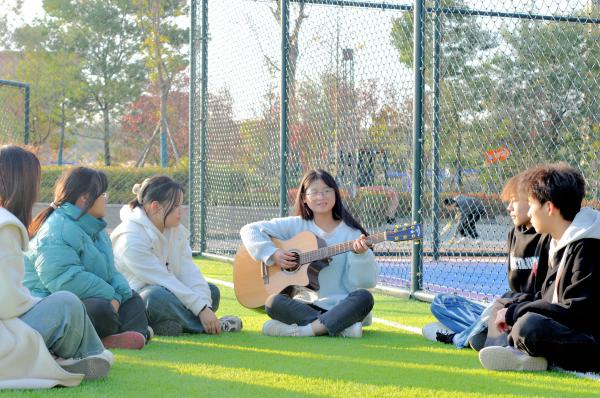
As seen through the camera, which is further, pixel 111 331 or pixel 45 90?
pixel 45 90

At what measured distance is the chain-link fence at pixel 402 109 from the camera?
27.8ft

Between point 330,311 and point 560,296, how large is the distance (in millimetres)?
1542

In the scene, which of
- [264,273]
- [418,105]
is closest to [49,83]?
[418,105]

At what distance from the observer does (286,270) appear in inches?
230

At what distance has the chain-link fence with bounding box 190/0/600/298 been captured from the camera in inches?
333

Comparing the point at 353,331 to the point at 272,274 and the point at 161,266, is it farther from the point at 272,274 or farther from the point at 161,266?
the point at 161,266

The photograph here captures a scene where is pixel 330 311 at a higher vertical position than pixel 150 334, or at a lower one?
higher

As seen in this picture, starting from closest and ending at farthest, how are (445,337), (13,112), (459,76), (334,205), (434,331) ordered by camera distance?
(445,337)
(434,331)
(334,205)
(459,76)
(13,112)

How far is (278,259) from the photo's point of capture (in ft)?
19.1

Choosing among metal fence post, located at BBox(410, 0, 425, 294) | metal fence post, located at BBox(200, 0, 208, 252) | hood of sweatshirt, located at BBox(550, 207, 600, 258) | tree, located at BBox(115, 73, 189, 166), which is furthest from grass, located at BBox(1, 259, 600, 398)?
tree, located at BBox(115, 73, 189, 166)

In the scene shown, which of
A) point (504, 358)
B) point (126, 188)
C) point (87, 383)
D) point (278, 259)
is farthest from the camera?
point (126, 188)

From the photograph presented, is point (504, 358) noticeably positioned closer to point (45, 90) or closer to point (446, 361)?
point (446, 361)

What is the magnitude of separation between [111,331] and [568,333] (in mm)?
2197

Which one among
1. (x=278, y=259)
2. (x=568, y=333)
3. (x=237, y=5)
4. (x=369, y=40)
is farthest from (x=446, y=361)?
(x=237, y=5)
